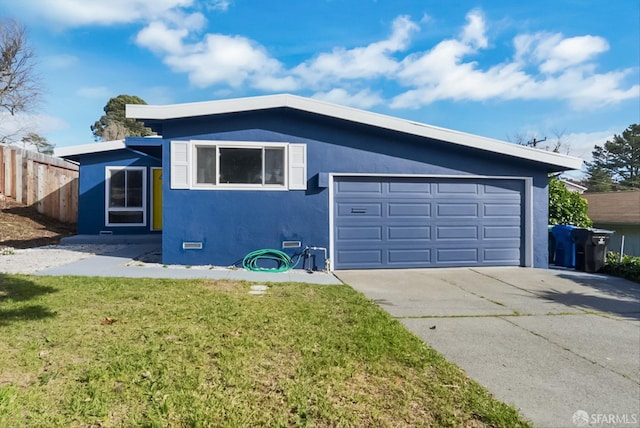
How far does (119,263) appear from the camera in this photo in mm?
7926

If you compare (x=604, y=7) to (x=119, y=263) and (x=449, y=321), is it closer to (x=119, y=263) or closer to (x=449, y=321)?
(x=449, y=321)

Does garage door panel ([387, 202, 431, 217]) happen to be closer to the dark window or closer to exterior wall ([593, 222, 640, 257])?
the dark window

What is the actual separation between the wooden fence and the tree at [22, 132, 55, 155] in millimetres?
8195

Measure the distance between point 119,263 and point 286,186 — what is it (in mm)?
3934

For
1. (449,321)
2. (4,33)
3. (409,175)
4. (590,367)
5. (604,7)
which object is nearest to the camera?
(590,367)

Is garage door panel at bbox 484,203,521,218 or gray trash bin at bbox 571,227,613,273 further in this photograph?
garage door panel at bbox 484,203,521,218

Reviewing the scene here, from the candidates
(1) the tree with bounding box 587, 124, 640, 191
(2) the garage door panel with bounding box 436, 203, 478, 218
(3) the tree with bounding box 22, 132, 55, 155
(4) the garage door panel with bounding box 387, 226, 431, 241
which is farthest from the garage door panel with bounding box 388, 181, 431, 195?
(1) the tree with bounding box 587, 124, 640, 191

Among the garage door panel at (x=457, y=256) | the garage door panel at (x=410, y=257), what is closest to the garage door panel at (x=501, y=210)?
the garage door panel at (x=457, y=256)

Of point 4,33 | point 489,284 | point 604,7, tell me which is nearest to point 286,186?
point 489,284

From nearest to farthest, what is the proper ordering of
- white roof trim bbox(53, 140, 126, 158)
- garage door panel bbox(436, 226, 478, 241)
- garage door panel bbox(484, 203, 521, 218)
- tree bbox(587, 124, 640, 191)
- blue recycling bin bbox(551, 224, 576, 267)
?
garage door panel bbox(436, 226, 478, 241)
garage door panel bbox(484, 203, 521, 218)
blue recycling bin bbox(551, 224, 576, 267)
white roof trim bbox(53, 140, 126, 158)
tree bbox(587, 124, 640, 191)

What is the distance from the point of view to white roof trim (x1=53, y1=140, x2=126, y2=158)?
1136 cm

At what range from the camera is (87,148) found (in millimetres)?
11484

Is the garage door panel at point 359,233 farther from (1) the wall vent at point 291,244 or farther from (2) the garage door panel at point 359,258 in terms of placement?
(1) the wall vent at point 291,244

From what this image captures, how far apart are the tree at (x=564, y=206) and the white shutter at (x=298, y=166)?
7.40 m
